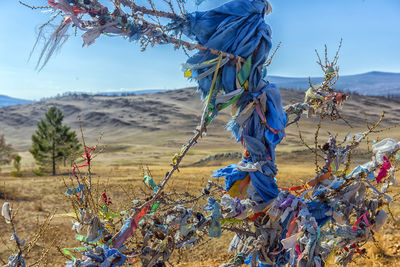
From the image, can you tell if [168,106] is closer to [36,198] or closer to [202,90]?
[36,198]

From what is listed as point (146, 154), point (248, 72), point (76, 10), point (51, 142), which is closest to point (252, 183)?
point (248, 72)

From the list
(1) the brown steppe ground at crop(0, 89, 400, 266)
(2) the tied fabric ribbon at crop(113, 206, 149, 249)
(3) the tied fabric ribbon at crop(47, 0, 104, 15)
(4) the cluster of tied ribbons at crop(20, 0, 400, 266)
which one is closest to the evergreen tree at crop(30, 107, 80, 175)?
(1) the brown steppe ground at crop(0, 89, 400, 266)

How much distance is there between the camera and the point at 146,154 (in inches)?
1547

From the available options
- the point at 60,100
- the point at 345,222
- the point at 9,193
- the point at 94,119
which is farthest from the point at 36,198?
the point at 60,100

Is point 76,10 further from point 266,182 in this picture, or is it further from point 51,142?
point 51,142

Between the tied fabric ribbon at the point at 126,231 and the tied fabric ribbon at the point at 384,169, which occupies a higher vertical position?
the tied fabric ribbon at the point at 384,169

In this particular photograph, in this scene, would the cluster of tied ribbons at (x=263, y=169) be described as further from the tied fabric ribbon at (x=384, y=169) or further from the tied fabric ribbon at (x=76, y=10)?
the tied fabric ribbon at (x=76, y=10)

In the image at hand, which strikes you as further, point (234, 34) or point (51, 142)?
point (51, 142)

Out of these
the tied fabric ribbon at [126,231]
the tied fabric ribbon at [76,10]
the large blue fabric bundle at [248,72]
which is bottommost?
the tied fabric ribbon at [126,231]

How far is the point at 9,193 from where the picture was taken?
450 inches

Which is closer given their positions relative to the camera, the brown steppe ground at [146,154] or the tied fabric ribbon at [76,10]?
the tied fabric ribbon at [76,10]

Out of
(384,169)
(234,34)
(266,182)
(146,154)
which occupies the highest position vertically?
(234,34)

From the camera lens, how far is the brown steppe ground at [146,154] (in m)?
6.77

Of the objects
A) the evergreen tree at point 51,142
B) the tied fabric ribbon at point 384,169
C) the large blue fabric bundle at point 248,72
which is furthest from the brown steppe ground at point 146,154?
the evergreen tree at point 51,142
